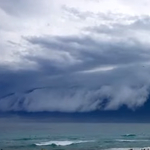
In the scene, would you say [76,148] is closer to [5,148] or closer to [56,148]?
[56,148]

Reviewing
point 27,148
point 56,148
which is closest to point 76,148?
point 56,148

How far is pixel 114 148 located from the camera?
263 ft

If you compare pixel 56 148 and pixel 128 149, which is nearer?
pixel 128 149

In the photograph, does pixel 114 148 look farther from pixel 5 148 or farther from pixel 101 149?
pixel 5 148

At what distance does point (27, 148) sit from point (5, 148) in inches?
184

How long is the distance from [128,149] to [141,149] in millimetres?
2484

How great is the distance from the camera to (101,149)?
77500 millimetres

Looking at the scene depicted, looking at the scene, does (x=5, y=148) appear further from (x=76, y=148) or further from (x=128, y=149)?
(x=128, y=149)

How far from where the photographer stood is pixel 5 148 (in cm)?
8144

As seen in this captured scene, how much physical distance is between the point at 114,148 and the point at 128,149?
3906 millimetres

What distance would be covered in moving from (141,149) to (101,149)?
7.65 meters

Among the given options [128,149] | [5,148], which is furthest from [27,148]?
[128,149]

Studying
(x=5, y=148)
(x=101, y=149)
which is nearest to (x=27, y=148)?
(x=5, y=148)

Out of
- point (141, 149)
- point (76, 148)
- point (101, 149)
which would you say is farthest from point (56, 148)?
point (141, 149)
